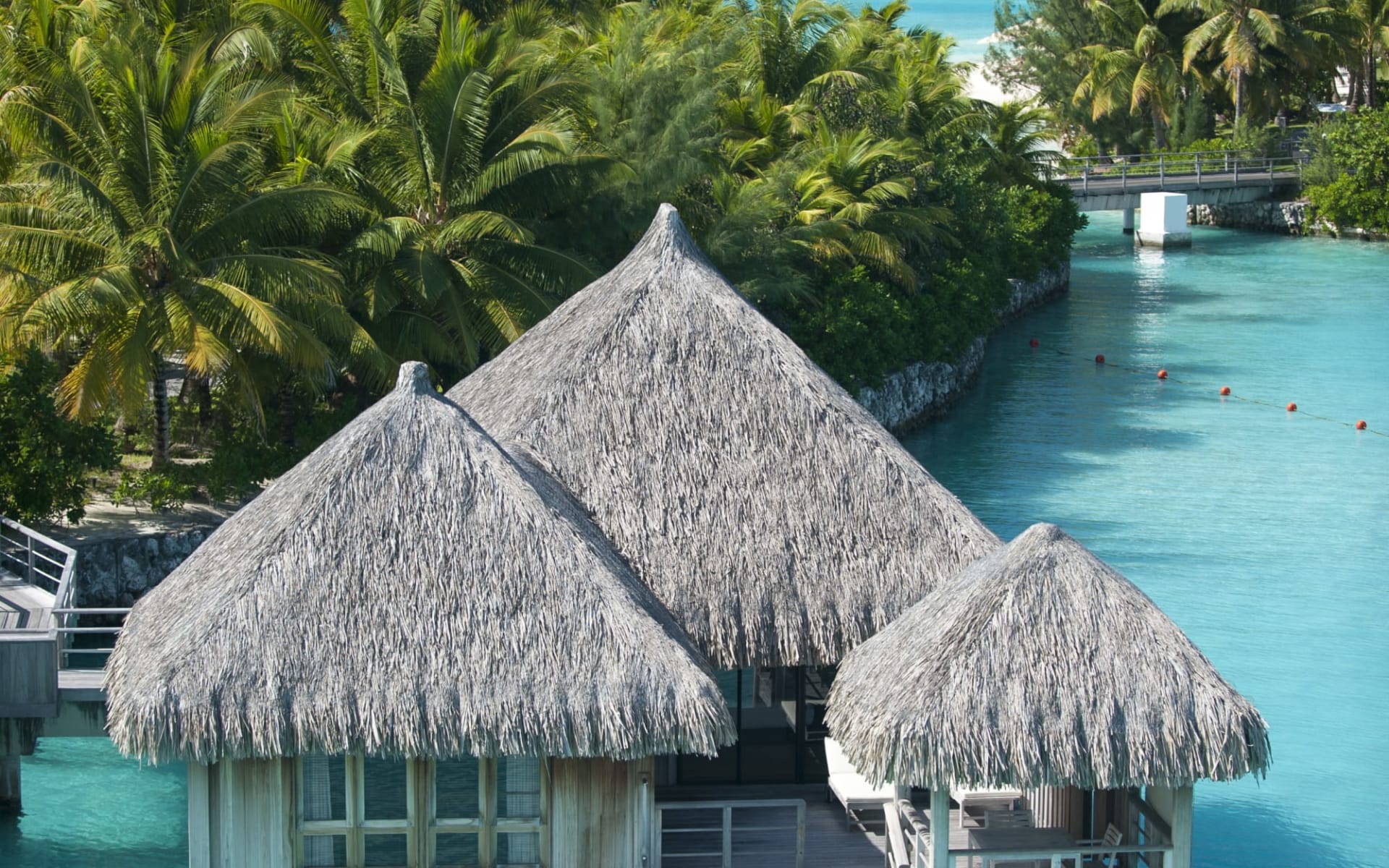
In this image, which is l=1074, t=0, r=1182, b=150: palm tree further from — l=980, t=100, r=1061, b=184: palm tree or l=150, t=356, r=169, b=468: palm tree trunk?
l=150, t=356, r=169, b=468: palm tree trunk

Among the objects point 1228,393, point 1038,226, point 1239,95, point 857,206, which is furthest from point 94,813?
point 1239,95

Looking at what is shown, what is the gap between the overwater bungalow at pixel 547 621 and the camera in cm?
976

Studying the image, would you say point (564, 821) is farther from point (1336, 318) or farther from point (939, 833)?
point (1336, 318)

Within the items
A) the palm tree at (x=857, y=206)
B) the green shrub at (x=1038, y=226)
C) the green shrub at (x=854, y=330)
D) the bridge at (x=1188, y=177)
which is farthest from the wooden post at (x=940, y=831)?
the bridge at (x=1188, y=177)

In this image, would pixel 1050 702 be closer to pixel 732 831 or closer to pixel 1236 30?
pixel 732 831

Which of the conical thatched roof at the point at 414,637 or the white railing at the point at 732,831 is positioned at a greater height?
the conical thatched roof at the point at 414,637

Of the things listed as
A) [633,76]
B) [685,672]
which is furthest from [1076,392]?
[685,672]

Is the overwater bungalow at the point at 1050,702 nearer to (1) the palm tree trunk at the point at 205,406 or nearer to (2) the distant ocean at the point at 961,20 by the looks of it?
(1) the palm tree trunk at the point at 205,406

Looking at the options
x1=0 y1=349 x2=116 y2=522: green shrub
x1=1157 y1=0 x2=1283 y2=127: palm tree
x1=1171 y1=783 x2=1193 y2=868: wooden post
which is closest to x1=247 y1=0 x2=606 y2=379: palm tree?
x1=0 y1=349 x2=116 y2=522: green shrub

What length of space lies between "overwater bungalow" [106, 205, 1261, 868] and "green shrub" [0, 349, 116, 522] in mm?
6214

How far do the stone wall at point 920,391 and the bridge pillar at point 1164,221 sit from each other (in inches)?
672

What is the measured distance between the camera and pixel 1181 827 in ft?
33.3

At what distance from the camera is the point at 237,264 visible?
18.4 meters

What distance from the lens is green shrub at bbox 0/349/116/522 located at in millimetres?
16969
